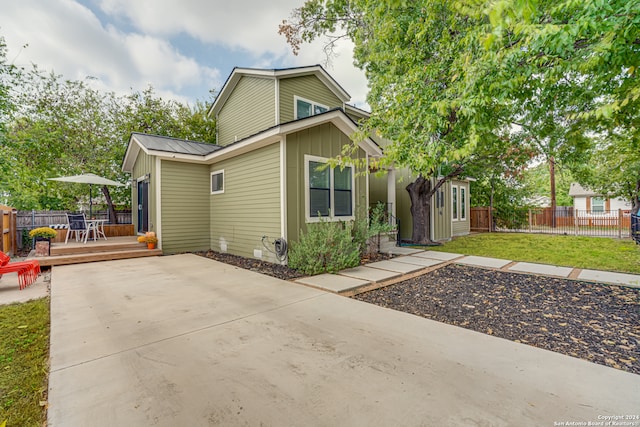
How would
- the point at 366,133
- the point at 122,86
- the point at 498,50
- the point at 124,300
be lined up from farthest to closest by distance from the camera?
1. the point at 122,86
2. the point at 366,133
3. the point at 124,300
4. the point at 498,50

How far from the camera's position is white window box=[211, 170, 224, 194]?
826 cm

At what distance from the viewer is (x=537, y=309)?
361cm

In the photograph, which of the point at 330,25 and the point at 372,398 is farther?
the point at 330,25

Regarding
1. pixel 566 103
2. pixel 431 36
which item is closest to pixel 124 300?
pixel 566 103

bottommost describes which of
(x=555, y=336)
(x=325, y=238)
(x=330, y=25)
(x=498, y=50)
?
(x=555, y=336)

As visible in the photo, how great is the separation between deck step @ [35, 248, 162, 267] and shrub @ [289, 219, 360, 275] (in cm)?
448

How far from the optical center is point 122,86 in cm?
1340

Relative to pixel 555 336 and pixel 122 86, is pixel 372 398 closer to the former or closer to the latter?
pixel 555 336

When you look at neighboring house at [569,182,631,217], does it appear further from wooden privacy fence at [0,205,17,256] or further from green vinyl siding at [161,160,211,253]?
wooden privacy fence at [0,205,17,256]

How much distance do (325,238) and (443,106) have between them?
3191 mm

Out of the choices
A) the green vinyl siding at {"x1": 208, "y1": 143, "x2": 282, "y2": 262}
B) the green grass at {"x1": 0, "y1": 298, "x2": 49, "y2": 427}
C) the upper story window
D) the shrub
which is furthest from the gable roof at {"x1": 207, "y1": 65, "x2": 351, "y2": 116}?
the green grass at {"x1": 0, "y1": 298, "x2": 49, "y2": 427}

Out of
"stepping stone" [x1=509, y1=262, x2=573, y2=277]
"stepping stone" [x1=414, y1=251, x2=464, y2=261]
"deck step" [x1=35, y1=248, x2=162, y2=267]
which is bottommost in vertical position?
"stepping stone" [x1=509, y1=262, x2=573, y2=277]

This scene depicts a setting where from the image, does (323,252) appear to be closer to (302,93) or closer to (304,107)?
(304,107)

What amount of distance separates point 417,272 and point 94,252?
8.18 metres
